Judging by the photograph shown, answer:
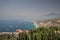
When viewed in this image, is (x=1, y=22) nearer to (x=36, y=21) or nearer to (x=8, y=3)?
(x=8, y=3)

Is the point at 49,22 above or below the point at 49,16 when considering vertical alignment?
below

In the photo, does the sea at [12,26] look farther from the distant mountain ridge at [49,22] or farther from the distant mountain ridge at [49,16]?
the distant mountain ridge at [49,16]

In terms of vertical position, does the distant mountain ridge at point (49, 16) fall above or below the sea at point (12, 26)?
above

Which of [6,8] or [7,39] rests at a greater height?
[6,8]

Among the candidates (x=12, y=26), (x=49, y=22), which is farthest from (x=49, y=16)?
(x=12, y=26)

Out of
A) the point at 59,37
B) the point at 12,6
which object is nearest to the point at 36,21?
the point at 12,6

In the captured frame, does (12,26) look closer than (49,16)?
Yes

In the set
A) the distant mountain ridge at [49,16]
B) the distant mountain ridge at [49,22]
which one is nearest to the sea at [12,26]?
the distant mountain ridge at [49,22]

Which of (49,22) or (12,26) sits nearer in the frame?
(12,26)

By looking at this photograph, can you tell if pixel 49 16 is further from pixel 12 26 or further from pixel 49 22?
pixel 12 26
